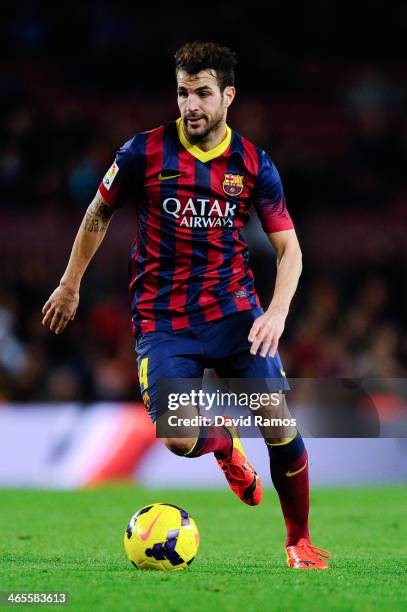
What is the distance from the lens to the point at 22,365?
1310 centimetres

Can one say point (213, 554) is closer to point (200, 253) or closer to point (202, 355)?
point (202, 355)

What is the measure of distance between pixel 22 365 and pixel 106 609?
8.74m

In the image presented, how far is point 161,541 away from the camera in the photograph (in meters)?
5.65

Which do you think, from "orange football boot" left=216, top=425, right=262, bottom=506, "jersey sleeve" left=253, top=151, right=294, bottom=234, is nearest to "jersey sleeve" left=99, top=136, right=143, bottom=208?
"jersey sleeve" left=253, top=151, right=294, bottom=234

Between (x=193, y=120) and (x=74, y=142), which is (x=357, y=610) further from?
(x=74, y=142)

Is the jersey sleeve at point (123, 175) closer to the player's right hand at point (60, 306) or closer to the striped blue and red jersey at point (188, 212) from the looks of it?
the striped blue and red jersey at point (188, 212)

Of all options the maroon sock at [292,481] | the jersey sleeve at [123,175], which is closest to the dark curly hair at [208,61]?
the jersey sleeve at [123,175]

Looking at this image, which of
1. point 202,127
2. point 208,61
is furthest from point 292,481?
point 208,61

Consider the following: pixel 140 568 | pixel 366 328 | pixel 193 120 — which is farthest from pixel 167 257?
pixel 366 328

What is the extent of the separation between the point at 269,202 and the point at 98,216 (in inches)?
34.5

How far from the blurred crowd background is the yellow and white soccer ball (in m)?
6.98

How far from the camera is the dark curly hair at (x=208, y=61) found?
5.93 meters

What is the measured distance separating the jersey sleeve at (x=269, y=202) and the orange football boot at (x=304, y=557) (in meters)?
1.59

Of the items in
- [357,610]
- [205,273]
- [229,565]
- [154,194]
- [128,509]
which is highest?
[154,194]
